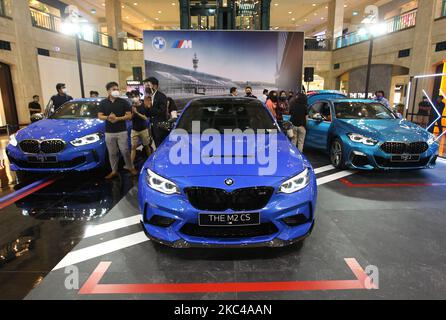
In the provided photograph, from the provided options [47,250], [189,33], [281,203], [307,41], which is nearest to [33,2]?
[189,33]

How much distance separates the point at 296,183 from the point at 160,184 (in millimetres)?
1205

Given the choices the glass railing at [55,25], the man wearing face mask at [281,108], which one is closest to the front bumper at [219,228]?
the man wearing face mask at [281,108]

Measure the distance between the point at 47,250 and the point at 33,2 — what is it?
23093mm

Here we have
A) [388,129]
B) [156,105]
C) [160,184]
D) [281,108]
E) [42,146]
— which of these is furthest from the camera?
[281,108]

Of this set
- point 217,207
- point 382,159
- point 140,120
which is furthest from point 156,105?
point 382,159

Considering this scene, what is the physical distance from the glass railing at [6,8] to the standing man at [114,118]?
11360 millimetres

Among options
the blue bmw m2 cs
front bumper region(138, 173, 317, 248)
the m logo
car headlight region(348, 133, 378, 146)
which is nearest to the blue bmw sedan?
the blue bmw m2 cs

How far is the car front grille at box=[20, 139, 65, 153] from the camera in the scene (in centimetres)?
463

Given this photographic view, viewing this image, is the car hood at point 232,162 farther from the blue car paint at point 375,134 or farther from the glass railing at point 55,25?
the glass railing at point 55,25

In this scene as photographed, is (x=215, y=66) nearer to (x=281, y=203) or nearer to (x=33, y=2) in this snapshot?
(x=281, y=203)

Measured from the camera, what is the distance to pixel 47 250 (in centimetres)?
287

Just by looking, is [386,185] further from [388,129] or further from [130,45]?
[130,45]

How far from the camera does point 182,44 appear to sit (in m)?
11.2

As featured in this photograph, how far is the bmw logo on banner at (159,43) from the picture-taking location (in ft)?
36.2
